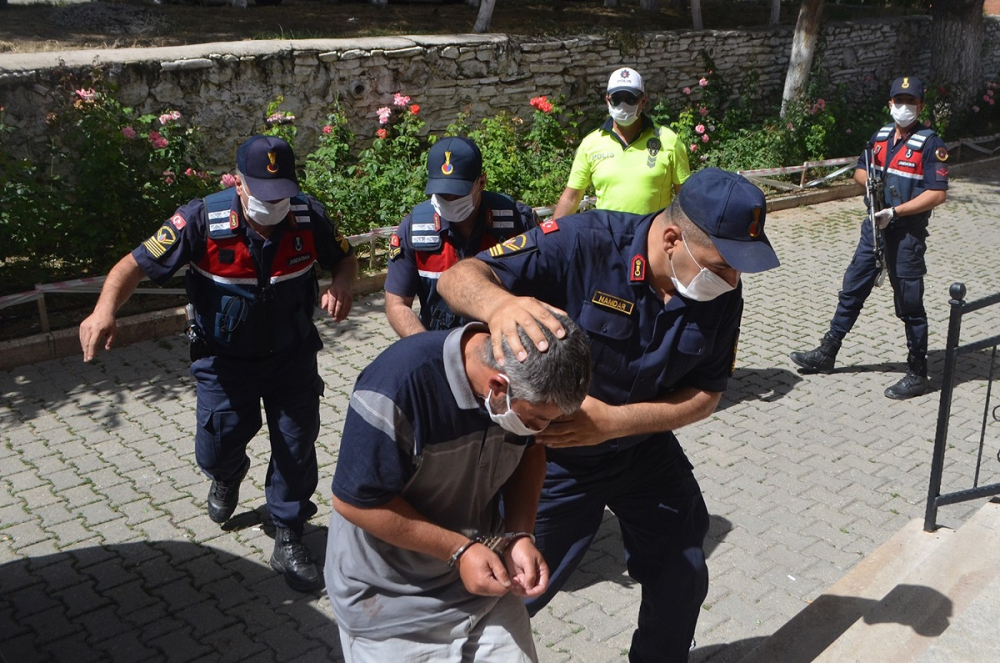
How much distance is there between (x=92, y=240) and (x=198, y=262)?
3.53 m

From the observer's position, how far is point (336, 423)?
595 centimetres

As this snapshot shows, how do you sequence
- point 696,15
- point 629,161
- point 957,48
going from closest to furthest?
point 629,161
point 696,15
point 957,48

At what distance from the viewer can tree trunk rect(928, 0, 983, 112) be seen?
15695 millimetres

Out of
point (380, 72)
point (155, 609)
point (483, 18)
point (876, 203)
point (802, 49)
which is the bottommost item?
point (155, 609)

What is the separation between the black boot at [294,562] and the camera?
13.9 feet

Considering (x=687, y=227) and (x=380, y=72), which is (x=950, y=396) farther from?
(x=380, y=72)

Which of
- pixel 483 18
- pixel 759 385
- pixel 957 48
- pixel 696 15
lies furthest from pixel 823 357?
pixel 957 48

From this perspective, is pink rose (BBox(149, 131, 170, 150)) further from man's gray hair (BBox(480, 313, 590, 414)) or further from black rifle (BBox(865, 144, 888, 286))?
man's gray hair (BBox(480, 313, 590, 414))

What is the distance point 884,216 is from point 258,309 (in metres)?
4.57

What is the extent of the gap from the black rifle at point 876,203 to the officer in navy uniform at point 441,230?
351cm

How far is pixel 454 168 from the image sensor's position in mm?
4109

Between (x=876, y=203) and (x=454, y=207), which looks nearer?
(x=454, y=207)

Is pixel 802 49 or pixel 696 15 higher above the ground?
pixel 696 15

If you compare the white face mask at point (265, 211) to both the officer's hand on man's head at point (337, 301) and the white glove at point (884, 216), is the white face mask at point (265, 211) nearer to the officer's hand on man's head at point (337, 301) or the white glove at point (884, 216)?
the officer's hand on man's head at point (337, 301)
